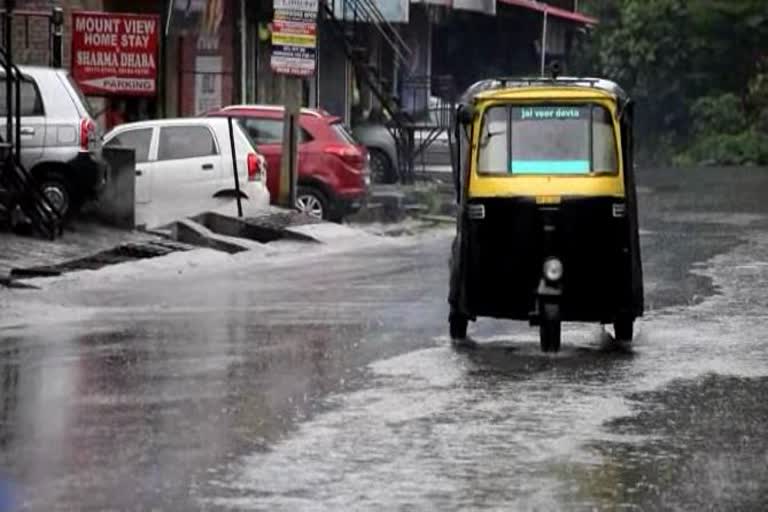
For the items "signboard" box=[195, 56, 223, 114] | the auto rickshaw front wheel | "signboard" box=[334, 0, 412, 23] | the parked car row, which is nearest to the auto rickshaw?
the auto rickshaw front wheel

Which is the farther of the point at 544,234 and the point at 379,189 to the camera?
the point at 379,189

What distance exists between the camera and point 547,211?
13617 millimetres

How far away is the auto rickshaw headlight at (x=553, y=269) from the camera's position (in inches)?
537

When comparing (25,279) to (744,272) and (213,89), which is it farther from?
(213,89)

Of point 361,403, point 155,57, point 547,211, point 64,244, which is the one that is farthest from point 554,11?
point 361,403

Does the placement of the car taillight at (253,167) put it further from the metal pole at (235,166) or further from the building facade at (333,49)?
the building facade at (333,49)

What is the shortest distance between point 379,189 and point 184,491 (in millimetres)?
A: 25608

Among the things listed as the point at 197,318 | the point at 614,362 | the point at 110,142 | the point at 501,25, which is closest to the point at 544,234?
the point at 614,362

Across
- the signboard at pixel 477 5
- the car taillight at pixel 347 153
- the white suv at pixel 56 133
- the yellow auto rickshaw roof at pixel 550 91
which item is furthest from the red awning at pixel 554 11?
the yellow auto rickshaw roof at pixel 550 91

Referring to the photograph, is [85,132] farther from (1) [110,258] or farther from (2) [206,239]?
(1) [110,258]

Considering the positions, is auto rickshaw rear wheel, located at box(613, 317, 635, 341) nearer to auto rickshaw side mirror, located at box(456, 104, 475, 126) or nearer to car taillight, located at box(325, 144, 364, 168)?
auto rickshaw side mirror, located at box(456, 104, 475, 126)

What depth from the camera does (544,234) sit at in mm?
13609

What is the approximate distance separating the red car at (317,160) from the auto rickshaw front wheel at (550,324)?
523 inches

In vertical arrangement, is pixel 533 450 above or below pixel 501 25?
below
